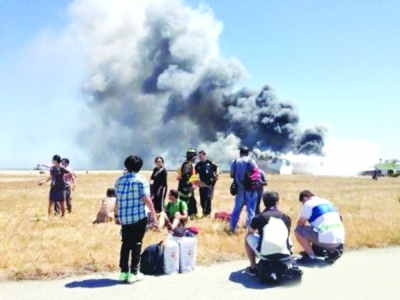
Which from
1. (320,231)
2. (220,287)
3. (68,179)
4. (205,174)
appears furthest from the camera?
(68,179)

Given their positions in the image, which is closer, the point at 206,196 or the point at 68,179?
the point at 206,196

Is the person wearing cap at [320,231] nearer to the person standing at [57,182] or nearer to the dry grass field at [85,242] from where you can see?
the dry grass field at [85,242]

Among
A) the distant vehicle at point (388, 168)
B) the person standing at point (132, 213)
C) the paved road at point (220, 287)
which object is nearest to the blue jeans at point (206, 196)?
the paved road at point (220, 287)

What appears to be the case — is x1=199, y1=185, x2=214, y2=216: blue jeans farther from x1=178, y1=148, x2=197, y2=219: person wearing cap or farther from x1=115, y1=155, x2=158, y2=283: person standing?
x1=115, y1=155, x2=158, y2=283: person standing

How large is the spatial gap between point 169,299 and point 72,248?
3617 millimetres

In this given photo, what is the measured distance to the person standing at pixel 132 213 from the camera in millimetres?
6738

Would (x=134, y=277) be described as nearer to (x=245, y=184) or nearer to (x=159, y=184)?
(x=245, y=184)

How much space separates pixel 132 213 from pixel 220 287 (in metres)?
1.63

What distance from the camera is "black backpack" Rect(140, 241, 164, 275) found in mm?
7195

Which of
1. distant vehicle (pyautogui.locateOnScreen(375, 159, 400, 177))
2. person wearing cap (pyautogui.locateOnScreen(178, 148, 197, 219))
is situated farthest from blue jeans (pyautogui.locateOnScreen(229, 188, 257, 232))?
distant vehicle (pyautogui.locateOnScreen(375, 159, 400, 177))

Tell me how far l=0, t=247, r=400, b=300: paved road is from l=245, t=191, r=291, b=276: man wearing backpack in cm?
42

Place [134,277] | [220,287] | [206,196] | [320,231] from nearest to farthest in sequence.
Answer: [220,287]
[134,277]
[320,231]
[206,196]

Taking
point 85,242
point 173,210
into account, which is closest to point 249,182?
point 173,210

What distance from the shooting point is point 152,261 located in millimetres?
7227
